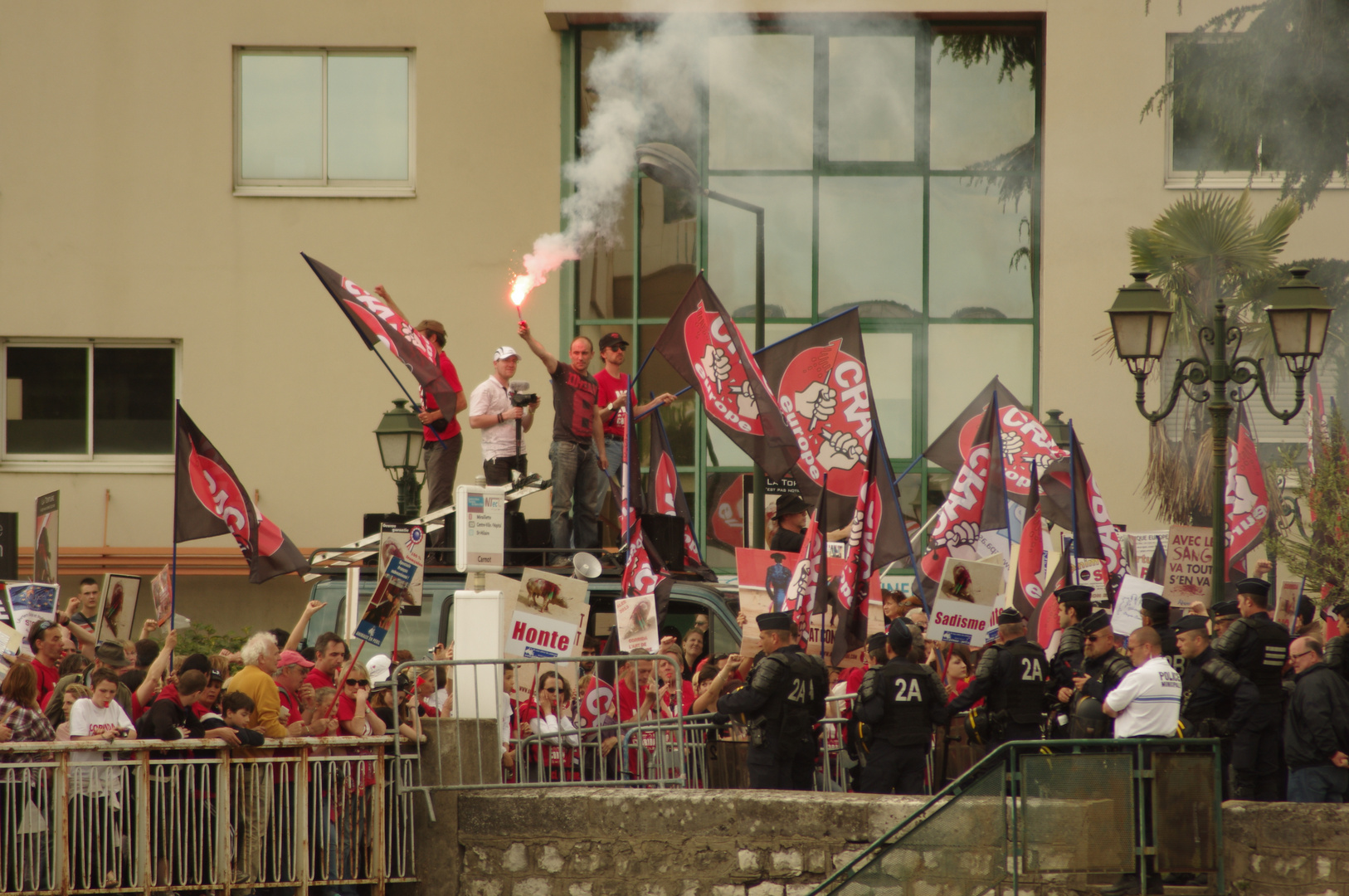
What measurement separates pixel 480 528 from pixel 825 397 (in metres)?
3.86

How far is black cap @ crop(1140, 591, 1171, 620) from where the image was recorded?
9164 mm

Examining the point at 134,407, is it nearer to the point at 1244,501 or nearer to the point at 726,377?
the point at 726,377

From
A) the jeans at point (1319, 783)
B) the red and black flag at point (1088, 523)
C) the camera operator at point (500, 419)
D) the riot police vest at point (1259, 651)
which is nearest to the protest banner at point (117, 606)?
the camera operator at point (500, 419)

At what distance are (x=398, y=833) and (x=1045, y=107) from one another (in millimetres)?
14472

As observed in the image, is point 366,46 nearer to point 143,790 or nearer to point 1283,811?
point 143,790

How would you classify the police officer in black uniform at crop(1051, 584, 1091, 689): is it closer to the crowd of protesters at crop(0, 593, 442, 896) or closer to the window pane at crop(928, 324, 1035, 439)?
the crowd of protesters at crop(0, 593, 442, 896)

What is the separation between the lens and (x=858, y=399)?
12.3 meters

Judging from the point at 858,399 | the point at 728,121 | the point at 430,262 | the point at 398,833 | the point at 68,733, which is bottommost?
the point at 398,833

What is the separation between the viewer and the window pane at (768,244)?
66.8 ft

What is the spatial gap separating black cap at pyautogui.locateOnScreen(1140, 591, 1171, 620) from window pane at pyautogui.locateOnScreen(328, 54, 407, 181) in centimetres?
1345

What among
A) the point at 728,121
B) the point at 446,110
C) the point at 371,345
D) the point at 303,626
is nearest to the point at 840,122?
the point at 728,121

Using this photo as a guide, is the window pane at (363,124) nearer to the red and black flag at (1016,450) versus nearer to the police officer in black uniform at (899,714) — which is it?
the red and black flag at (1016,450)

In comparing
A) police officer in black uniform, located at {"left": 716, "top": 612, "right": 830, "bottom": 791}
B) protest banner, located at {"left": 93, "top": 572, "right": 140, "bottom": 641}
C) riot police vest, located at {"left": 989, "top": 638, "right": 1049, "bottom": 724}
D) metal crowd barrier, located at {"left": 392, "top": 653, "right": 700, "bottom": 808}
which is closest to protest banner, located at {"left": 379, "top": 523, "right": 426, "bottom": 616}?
metal crowd barrier, located at {"left": 392, "top": 653, "right": 700, "bottom": 808}

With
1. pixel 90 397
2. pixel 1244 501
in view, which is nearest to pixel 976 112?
pixel 1244 501
